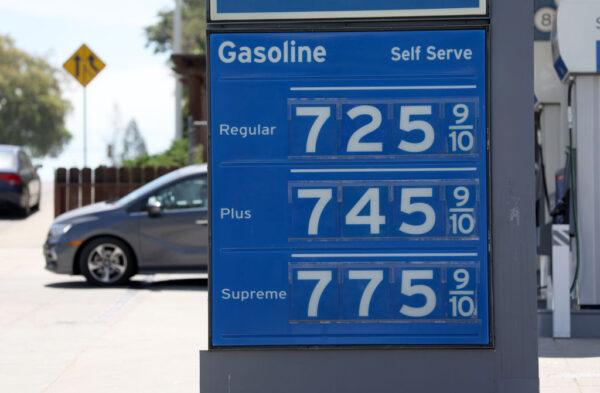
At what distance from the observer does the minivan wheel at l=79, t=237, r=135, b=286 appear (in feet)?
57.4

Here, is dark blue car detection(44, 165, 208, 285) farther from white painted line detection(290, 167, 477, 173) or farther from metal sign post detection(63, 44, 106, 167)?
metal sign post detection(63, 44, 106, 167)

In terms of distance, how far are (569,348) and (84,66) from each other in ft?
57.3

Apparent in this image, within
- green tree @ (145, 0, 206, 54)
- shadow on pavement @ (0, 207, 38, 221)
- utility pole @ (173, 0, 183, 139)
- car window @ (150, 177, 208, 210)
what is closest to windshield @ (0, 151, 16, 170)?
shadow on pavement @ (0, 207, 38, 221)

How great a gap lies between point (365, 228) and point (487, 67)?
3.89 feet

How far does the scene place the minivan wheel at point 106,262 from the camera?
17484mm

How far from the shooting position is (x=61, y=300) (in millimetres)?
15906

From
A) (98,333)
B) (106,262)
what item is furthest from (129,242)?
(98,333)

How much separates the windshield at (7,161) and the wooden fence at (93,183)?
5.58ft

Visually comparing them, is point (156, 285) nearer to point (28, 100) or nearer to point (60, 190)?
point (60, 190)

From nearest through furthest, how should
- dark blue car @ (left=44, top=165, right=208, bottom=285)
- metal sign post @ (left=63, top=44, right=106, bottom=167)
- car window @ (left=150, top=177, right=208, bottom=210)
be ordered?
1. dark blue car @ (left=44, top=165, right=208, bottom=285)
2. car window @ (left=150, top=177, right=208, bottom=210)
3. metal sign post @ (left=63, top=44, right=106, bottom=167)

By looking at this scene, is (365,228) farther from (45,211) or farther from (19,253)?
(45,211)

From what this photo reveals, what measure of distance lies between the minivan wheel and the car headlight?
32 centimetres

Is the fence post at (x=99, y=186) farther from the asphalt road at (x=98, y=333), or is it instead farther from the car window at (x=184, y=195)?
the car window at (x=184, y=195)

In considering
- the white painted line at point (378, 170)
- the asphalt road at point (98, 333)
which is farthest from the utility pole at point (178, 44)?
the white painted line at point (378, 170)
